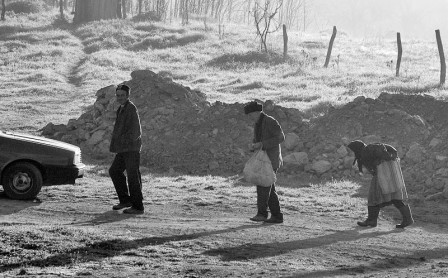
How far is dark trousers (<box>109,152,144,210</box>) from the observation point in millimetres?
11789

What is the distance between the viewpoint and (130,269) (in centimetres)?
861

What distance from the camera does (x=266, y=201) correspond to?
1156 cm

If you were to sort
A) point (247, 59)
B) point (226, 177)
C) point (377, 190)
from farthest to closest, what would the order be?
1. point (247, 59)
2. point (226, 177)
3. point (377, 190)

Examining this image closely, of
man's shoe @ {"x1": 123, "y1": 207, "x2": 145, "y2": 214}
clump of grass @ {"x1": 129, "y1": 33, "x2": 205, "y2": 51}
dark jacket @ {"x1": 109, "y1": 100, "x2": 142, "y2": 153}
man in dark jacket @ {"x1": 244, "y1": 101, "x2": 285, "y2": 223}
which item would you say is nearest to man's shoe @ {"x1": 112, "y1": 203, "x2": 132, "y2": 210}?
man's shoe @ {"x1": 123, "y1": 207, "x2": 145, "y2": 214}

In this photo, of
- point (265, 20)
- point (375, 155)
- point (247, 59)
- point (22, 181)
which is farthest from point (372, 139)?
point (265, 20)

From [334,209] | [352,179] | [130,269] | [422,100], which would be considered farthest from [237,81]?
[130,269]

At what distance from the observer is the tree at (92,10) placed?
59.0 m

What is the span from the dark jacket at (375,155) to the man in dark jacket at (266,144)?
3.91 feet

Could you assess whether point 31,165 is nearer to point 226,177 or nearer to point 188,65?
point 226,177

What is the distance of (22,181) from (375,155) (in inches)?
192

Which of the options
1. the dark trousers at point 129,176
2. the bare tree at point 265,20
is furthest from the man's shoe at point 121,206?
the bare tree at point 265,20

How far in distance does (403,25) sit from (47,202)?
14770 cm

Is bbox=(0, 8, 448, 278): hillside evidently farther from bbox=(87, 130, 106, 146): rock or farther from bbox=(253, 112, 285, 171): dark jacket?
bbox=(253, 112, 285, 171): dark jacket

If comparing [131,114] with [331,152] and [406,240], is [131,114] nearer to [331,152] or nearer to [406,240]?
[406,240]
